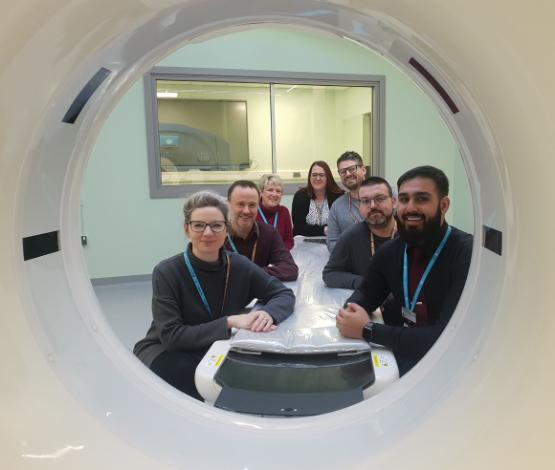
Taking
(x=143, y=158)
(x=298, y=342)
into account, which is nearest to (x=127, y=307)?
(x=143, y=158)

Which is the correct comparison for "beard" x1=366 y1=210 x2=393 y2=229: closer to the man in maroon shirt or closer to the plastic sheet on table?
the man in maroon shirt

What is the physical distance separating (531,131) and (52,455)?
79 cm

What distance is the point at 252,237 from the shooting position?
2.60m

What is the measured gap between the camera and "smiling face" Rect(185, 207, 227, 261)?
6.00ft

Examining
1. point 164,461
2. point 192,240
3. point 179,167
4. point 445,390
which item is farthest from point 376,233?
point 179,167

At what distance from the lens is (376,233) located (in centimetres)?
234

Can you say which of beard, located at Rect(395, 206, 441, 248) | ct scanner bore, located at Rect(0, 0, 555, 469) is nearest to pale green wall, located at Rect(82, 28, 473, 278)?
beard, located at Rect(395, 206, 441, 248)

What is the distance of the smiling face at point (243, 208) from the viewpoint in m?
2.50

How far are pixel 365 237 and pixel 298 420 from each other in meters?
1.52

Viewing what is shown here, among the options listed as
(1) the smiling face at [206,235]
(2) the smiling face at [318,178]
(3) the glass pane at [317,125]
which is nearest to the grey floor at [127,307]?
(1) the smiling face at [206,235]

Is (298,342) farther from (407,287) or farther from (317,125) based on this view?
(317,125)

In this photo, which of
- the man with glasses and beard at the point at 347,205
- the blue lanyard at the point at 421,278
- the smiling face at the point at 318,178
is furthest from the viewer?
the smiling face at the point at 318,178

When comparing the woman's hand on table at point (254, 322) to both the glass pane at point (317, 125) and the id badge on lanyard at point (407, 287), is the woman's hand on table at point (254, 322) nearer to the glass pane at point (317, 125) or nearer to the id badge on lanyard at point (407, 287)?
the id badge on lanyard at point (407, 287)

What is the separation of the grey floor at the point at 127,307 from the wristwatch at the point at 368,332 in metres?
1.91
